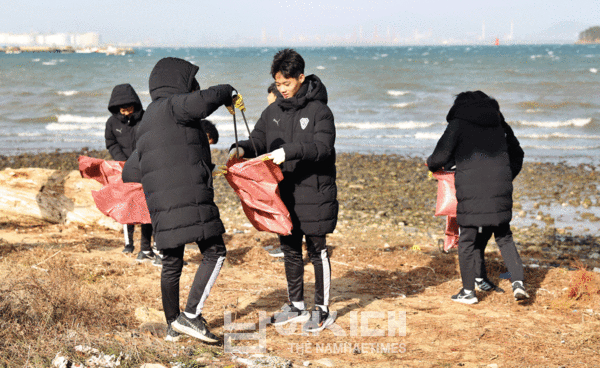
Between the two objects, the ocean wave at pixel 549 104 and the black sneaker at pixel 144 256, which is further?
the ocean wave at pixel 549 104

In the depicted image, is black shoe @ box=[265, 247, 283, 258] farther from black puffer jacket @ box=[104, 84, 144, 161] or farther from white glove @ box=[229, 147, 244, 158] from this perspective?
white glove @ box=[229, 147, 244, 158]

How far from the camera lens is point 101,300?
15.4 feet

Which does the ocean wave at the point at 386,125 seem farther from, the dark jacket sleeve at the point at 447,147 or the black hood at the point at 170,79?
the black hood at the point at 170,79

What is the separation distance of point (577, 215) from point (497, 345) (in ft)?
20.9

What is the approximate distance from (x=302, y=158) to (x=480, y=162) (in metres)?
1.72

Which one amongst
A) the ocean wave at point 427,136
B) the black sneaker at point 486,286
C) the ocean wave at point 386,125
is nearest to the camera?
the black sneaker at point 486,286

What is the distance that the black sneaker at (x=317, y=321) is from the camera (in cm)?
436

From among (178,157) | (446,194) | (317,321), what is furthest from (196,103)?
(446,194)

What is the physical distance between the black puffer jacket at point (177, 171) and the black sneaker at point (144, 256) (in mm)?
2875

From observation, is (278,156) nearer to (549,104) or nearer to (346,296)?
(346,296)

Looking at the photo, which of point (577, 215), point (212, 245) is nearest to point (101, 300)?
point (212, 245)

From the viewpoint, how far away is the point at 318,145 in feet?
13.2

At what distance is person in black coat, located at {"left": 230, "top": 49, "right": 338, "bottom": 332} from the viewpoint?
4.05 metres

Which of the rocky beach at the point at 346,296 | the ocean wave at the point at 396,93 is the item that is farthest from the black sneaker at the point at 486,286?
the ocean wave at the point at 396,93
